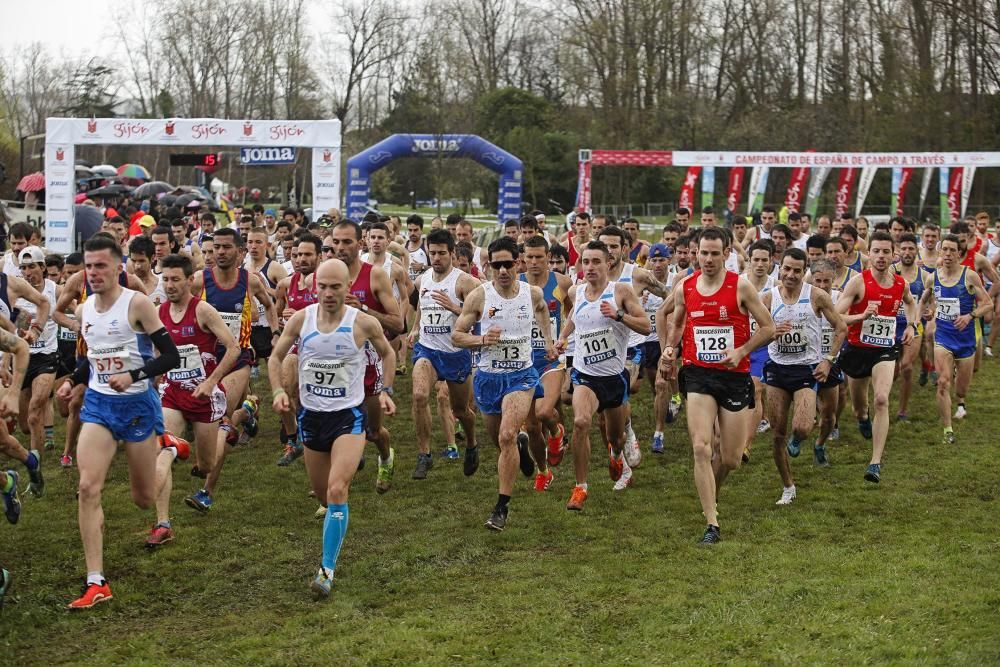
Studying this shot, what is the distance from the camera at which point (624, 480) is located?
31.3ft

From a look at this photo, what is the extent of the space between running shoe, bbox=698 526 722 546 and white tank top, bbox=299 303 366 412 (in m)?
2.54

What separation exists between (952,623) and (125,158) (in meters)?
55.0

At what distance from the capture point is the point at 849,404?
13273 millimetres

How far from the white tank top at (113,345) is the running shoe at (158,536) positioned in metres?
1.31

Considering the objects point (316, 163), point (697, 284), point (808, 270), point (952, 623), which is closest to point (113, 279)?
point (697, 284)

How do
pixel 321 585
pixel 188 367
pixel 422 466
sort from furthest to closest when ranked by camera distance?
pixel 422 466 < pixel 188 367 < pixel 321 585

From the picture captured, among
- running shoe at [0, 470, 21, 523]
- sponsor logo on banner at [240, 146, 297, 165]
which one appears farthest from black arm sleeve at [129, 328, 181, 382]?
sponsor logo on banner at [240, 146, 297, 165]

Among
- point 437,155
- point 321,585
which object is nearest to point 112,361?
point 321,585

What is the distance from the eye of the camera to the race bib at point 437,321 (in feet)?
32.3

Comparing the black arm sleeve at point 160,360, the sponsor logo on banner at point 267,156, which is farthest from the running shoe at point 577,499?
the sponsor logo on banner at point 267,156

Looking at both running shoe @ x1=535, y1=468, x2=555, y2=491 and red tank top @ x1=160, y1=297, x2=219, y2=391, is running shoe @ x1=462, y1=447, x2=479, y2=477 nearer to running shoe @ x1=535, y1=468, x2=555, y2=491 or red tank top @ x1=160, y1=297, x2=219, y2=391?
running shoe @ x1=535, y1=468, x2=555, y2=491

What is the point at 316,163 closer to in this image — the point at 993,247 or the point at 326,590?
the point at 993,247

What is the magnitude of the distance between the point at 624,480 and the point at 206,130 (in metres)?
17.4

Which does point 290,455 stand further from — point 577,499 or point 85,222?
point 85,222
